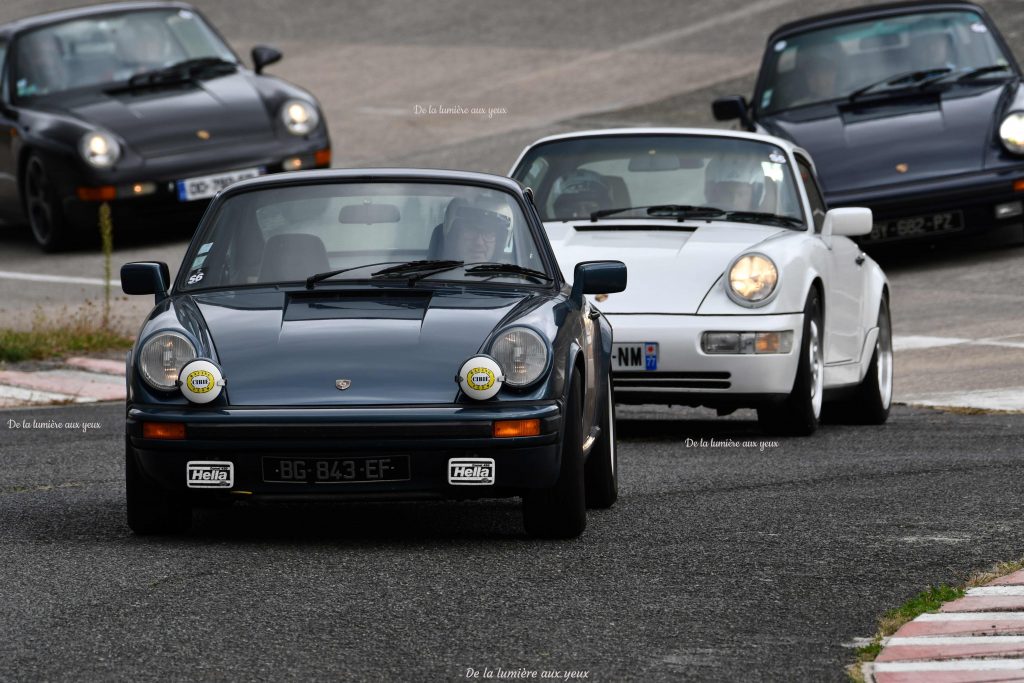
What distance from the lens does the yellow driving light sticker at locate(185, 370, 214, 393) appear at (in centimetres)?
652

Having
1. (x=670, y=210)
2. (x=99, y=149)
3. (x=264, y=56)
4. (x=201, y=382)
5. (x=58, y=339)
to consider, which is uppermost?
(x=201, y=382)

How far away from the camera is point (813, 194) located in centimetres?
1111

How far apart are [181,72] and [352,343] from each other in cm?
1090

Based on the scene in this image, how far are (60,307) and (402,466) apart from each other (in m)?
8.98

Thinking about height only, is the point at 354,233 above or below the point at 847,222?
above

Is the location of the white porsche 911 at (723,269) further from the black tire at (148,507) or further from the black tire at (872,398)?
the black tire at (148,507)

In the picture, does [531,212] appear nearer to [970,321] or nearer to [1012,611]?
[1012,611]

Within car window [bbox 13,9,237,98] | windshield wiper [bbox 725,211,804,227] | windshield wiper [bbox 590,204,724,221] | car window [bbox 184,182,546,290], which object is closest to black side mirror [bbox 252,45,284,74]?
car window [bbox 13,9,237,98]

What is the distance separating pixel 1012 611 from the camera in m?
5.62

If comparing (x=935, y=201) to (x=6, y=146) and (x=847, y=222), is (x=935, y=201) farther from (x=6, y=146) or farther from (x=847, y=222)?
(x=6, y=146)

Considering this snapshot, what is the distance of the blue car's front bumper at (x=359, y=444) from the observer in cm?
641

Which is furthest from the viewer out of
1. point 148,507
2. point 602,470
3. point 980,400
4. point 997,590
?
point 980,400

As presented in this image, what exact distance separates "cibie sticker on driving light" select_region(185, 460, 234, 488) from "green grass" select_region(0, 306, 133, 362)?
6.91 metres

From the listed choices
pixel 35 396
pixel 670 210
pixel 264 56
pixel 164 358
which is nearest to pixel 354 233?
pixel 164 358
